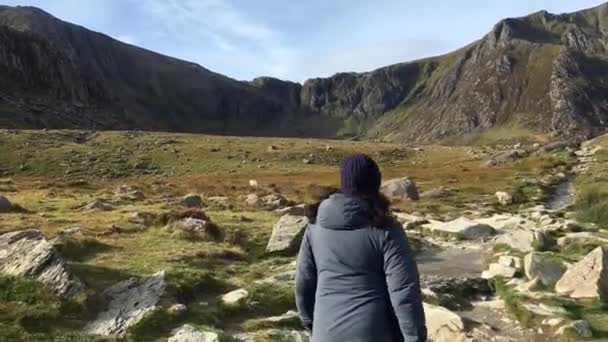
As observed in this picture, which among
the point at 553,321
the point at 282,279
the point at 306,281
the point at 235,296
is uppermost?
the point at 306,281

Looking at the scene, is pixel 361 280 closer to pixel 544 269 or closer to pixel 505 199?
pixel 544 269

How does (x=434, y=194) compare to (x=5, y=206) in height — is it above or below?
below

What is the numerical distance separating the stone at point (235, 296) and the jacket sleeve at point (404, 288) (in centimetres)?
1012

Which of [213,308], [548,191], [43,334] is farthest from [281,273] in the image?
[548,191]

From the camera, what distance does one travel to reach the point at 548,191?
4988cm

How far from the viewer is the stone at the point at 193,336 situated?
39.8ft

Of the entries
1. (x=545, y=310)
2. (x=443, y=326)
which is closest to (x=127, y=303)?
(x=443, y=326)

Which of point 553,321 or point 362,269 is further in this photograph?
point 553,321

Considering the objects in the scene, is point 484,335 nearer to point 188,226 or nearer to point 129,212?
point 188,226

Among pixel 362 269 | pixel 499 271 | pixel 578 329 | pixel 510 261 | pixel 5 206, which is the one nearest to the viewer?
pixel 362 269

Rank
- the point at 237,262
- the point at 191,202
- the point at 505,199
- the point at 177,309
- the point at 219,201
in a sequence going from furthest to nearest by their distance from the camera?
Answer: the point at 505,199
the point at 219,201
the point at 191,202
the point at 237,262
the point at 177,309

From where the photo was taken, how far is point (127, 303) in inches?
587

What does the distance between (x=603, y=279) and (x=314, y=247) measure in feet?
40.0

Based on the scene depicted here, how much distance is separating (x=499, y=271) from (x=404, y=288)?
1467 centimetres
